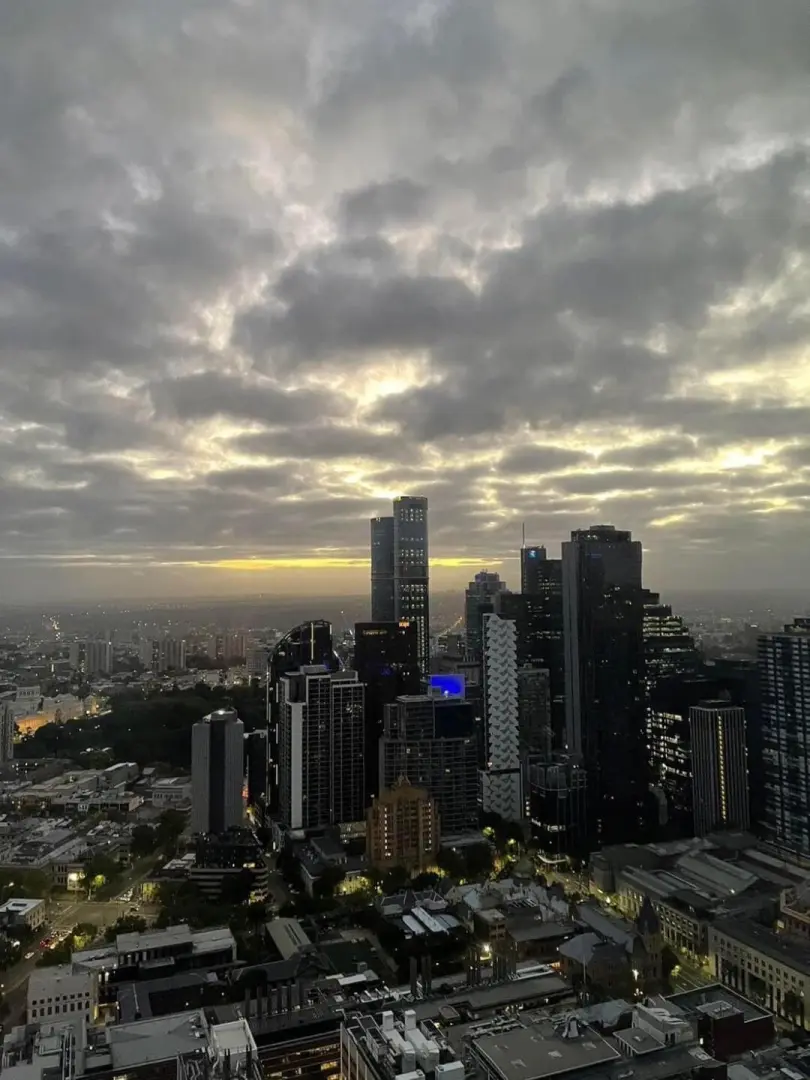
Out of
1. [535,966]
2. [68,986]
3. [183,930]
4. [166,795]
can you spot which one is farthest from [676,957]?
[166,795]

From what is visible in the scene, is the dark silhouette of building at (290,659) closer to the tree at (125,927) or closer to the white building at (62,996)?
the tree at (125,927)

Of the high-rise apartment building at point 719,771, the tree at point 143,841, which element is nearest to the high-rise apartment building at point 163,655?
the tree at point 143,841

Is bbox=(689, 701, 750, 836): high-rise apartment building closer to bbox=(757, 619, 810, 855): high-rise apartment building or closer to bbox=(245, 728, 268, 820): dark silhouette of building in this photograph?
bbox=(757, 619, 810, 855): high-rise apartment building

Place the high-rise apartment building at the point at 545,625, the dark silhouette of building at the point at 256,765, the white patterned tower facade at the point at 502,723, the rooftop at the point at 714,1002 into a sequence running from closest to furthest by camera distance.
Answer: the rooftop at the point at 714,1002
the white patterned tower facade at the point at 502,723
the dark silhouette of building at the point at 256,765
the high-rise apartment building at the point at 545,625

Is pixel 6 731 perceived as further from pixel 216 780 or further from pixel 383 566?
pixel 383 566

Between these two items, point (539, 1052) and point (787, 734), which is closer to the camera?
point (539, 1052)

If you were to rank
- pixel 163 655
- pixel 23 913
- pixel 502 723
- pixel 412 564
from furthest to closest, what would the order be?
pixel 412 564
pixel 163 655
pixel 502 723
pixel 23 913

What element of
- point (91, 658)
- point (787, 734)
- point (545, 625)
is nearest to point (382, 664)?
point (545, 625)
